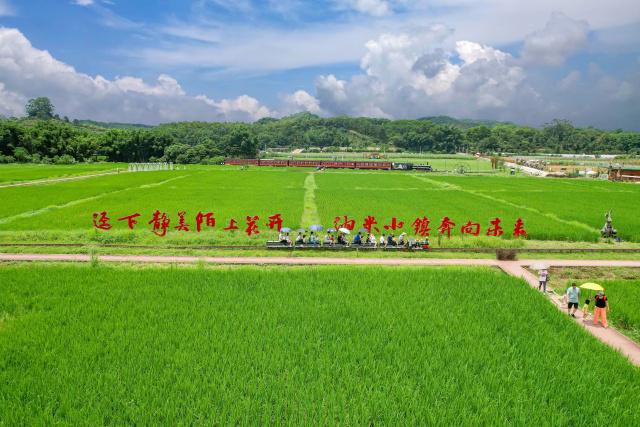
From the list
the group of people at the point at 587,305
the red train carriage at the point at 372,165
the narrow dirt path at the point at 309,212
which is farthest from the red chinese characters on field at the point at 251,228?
the red train carriage at the point at 372,165

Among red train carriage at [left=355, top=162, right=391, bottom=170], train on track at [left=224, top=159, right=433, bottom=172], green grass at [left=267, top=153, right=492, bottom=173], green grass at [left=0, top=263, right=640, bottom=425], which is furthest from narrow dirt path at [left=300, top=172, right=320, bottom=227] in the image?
green grass at [left=267, top=153, right=492, bottom=173]

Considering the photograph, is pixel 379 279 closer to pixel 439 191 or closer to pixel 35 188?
pixel 439 191

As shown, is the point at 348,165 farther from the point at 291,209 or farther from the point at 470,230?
the point at 470,230

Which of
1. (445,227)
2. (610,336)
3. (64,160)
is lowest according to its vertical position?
(610,336)

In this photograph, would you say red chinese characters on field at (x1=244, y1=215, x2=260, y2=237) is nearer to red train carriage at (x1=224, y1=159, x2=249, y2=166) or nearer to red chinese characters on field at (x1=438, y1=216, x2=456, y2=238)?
red chinese characters on field at (x1=438, y1=216, x2=456, y2=238)

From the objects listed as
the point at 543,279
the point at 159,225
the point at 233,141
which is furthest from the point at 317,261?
the point at 233,141

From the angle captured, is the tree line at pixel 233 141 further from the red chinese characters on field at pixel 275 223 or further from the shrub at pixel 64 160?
the red chinese characters on field at pixel 275 223
